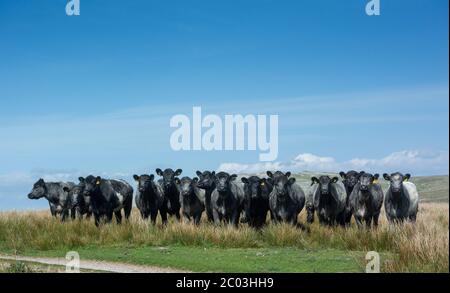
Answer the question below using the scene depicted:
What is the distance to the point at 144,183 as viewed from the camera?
72.6 feet

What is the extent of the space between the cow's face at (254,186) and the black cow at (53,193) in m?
9.39

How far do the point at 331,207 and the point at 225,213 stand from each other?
363 cm

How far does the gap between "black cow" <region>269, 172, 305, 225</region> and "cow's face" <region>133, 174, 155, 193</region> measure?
14.9 feet

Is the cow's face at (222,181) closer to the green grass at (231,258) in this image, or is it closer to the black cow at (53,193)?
the green grass at (231,258)

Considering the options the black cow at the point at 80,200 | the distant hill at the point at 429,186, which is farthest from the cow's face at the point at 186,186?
the distant hill at the point at 429,186

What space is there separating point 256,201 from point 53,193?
36.0 feet

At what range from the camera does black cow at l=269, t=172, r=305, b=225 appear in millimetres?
20016

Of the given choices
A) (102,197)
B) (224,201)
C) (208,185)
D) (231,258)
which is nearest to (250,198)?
(224,201)

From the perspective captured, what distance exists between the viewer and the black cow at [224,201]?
20.2 m

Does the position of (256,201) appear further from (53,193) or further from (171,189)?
(53,193)

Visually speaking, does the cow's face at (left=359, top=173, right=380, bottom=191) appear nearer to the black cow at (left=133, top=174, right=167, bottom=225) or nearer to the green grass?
the green grass

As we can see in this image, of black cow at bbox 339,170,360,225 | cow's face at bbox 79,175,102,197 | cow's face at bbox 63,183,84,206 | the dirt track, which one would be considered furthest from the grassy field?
black cow at bbox 339,170,360,225
